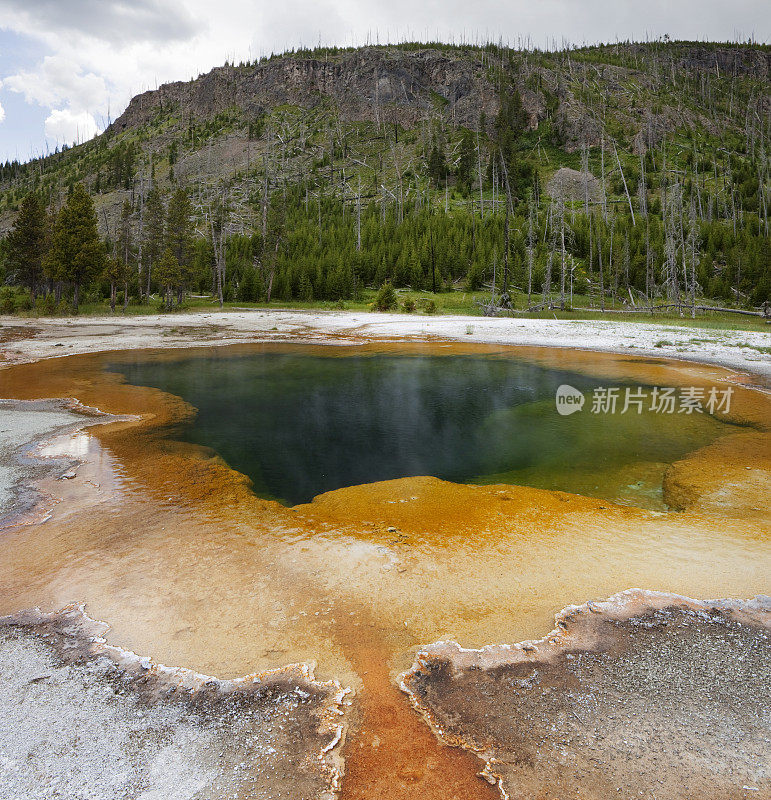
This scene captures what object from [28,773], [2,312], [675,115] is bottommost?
[28,773]

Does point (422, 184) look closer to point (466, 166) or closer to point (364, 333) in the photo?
point (466, 166)

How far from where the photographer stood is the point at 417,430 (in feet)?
37.7

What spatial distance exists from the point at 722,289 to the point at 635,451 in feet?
164

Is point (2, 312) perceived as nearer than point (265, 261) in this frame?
Yes

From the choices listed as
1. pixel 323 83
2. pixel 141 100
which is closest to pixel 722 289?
pixel 323 83

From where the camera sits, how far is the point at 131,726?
3121 mm

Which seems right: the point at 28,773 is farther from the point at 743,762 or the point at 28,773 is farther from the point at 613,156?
the point at 613,156

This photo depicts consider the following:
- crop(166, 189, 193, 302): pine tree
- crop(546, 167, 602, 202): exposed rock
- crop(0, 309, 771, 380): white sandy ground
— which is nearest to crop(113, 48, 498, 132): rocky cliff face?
crop(546, 167, 602, 202): exposed rock

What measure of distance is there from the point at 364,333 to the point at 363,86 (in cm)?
13950

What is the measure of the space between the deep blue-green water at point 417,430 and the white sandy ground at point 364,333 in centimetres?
645

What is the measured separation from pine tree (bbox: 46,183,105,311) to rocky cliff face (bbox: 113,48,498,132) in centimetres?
10298

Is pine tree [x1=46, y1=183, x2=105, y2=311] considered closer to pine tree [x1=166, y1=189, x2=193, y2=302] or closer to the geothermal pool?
pine tree [x1=166, y1=189, x2=193, y2=302]

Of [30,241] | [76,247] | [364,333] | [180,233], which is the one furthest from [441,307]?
[30,241]

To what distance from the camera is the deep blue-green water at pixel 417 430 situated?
27.6ft
